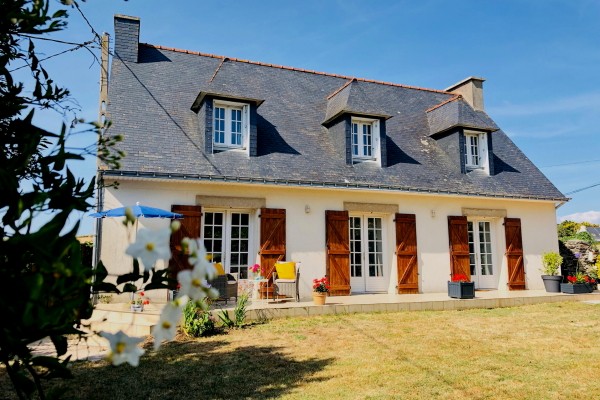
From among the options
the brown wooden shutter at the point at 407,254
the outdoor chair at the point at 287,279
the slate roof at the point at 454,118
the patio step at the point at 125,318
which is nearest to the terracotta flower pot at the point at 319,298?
the outdoor chair at the point at 287,279

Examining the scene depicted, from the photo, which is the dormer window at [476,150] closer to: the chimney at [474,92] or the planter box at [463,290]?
the chimney at [474,92]

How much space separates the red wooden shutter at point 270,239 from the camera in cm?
938

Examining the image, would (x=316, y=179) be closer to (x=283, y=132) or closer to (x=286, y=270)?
(x=283, y=132)

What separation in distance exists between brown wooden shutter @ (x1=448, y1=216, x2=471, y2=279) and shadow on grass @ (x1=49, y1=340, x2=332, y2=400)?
686cm

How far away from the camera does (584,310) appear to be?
9086 millimetres

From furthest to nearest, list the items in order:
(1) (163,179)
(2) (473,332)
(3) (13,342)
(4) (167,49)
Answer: (4) (167,49) < (1) (163,179) < (2) (473,332) < (3) (13,342)

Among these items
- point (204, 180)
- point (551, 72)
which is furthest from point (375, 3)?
point (551, 72)

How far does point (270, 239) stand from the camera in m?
9.48

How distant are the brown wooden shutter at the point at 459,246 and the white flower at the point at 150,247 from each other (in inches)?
436

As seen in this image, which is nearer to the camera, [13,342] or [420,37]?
[13,342]

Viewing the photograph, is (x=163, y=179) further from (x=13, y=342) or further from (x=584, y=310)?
(x=584, y=310)

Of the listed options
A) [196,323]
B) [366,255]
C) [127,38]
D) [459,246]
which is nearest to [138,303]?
[196,323]

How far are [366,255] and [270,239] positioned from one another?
2.77 metres

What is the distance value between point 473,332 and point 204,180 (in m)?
5.95
